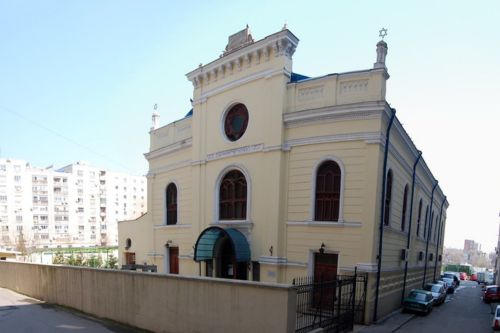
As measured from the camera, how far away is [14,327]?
1164 centimetres

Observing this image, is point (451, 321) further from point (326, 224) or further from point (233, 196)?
A: point (233, 196)

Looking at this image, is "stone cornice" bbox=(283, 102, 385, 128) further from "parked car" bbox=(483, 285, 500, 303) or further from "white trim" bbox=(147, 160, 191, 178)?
"parked car" bbox=(483, 285, 500, 303)

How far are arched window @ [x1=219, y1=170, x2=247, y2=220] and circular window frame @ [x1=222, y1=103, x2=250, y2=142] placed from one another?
1933 mm

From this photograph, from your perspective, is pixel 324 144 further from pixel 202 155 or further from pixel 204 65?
pixel 204 65

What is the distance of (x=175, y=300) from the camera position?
33.4 ft

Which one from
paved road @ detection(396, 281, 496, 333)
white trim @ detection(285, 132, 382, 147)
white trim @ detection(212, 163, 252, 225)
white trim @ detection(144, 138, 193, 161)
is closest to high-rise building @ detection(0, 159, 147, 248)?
white trim @ detection(144, 138, 193, 161)

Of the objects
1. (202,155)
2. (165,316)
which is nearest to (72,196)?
(202,155)

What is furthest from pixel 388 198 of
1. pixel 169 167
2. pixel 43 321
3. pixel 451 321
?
pixel 43 321

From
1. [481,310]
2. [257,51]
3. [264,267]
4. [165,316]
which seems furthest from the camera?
[481,310]

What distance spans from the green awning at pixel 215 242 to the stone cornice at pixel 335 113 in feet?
19.2

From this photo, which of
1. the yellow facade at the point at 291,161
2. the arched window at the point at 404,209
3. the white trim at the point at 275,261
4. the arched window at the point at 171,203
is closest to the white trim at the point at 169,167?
the yellow facade at the point at 291,161

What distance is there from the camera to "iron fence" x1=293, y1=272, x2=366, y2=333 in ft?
29.8

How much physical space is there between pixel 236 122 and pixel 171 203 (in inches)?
313

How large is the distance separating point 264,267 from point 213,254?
2.79m
